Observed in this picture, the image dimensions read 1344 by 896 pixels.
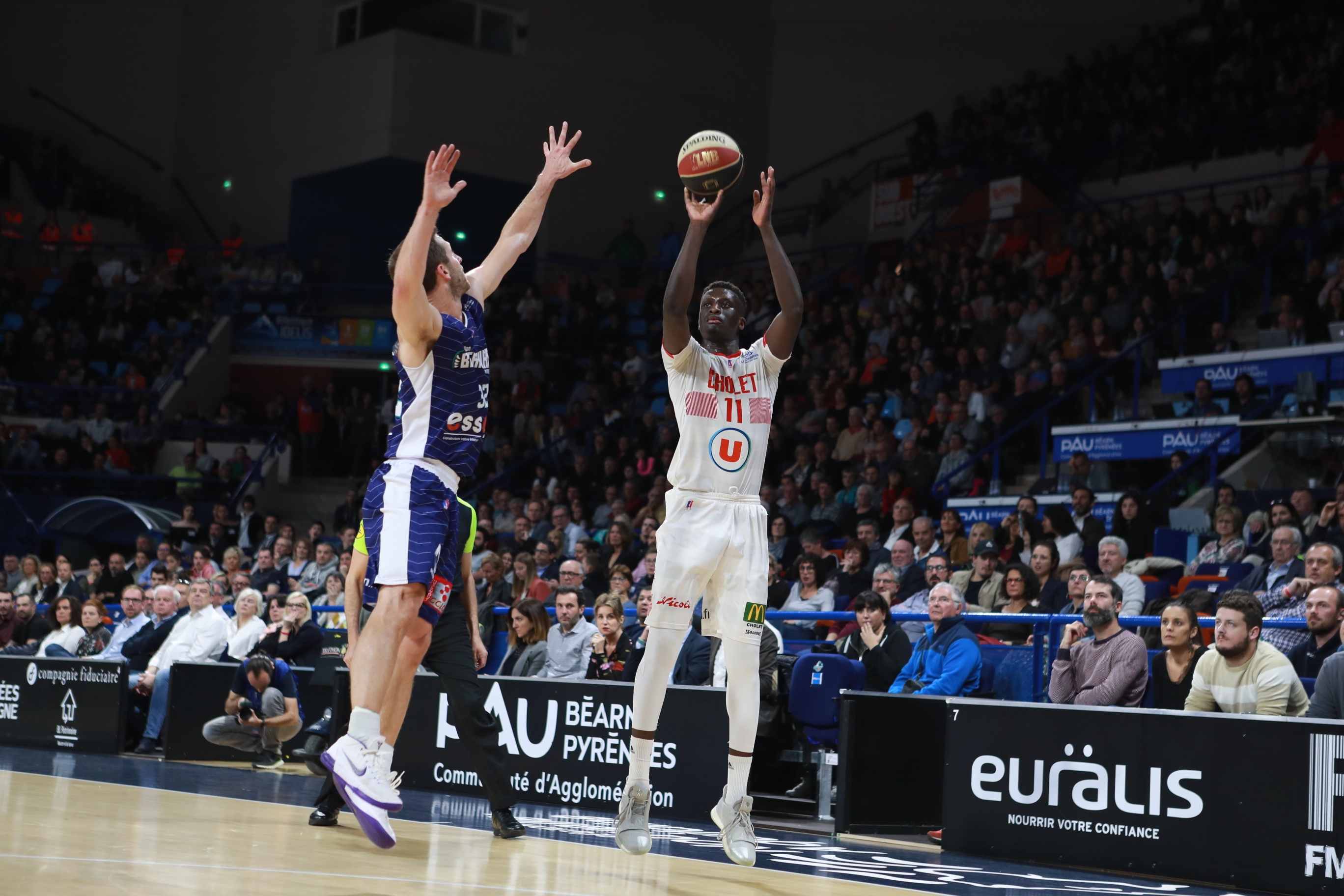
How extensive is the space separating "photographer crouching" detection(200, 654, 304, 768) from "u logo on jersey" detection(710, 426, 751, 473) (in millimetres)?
6197

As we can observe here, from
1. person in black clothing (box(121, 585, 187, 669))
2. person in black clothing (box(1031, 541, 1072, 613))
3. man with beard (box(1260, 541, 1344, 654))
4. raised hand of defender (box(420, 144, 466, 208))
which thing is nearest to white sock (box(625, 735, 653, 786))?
raised hand of defender (box(420, 144, 466, 208))

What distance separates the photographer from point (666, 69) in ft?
90.0

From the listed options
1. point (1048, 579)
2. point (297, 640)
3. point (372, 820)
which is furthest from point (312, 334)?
point (372, 820)

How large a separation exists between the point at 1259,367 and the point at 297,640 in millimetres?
9627

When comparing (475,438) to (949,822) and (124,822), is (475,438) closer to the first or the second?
(124,822)

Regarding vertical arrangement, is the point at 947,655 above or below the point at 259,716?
above

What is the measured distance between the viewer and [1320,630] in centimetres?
765

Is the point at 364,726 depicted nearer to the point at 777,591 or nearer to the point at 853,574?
the point at 777,591

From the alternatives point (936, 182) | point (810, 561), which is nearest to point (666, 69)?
point (936, 182)

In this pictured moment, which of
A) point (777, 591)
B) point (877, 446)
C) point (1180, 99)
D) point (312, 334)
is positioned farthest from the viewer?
point (312, 334)

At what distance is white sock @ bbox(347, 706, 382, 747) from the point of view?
478 centimetres

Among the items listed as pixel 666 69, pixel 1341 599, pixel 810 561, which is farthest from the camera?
pixel 666 69

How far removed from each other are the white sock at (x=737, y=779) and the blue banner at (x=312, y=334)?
2035 centimetres

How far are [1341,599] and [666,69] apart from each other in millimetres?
21686
